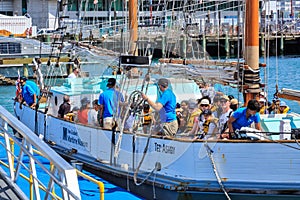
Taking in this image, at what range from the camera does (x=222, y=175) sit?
11.6m

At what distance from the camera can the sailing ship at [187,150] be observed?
37.2 feet

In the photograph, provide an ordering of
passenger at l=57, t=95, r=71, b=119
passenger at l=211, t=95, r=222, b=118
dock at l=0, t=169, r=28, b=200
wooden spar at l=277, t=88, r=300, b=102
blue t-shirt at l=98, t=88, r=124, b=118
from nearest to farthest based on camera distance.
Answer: dock at l=0, t=169, r=28, b=200
passenger at l=211, t=95, r=222, b=118
blue t-shirt at l=98, t=88, r=124, b=118
wooden spar at l=277, t=88, r=300, b=102
passenger at l=57, t=95, r=71, b=119

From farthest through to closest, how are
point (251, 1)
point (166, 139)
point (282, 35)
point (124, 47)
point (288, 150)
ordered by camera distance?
point (282, 35)
point (124, 47)
point (251, 1)
point (166, 139)
point (288, 150)

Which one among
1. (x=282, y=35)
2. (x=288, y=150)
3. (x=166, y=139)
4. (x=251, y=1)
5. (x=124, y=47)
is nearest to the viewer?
(x=288, y=150)

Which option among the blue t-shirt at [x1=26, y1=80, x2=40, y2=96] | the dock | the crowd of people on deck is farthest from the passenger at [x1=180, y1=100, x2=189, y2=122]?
the blue t-shirt at [x1=26, y1=80, x2=40, y2=96]

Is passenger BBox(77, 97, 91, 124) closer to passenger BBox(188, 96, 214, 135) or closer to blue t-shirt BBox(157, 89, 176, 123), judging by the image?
blue t-shirt BBox(157, 89, 176, 123)

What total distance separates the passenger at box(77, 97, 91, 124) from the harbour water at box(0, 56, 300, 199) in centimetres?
132

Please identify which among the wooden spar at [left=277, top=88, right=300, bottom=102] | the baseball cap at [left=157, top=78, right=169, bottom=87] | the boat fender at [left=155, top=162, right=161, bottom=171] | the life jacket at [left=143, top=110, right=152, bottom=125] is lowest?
the boat fender at [left=155, top=162, right=161, bottom=171]

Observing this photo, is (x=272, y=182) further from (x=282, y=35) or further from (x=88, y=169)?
(x=282, y=35)

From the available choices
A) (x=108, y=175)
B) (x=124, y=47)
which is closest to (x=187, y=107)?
(x=108, y=175)

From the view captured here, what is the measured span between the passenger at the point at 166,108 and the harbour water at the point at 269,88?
140 centimetres

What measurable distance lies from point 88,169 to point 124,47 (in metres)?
3.08

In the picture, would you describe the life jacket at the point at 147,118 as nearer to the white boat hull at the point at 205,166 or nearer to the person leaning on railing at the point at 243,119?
the white boat hull at the point at 205,166

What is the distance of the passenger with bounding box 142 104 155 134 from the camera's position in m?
12.5
